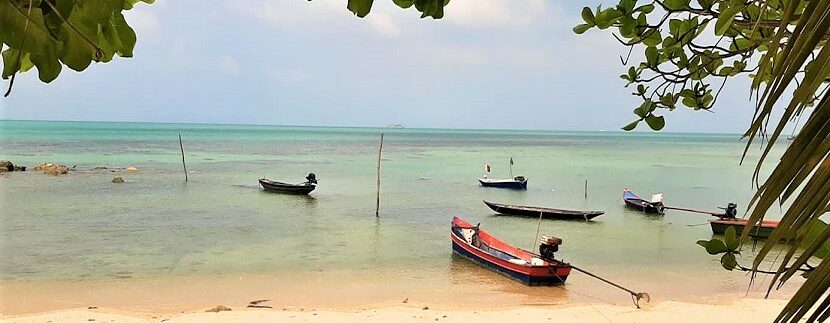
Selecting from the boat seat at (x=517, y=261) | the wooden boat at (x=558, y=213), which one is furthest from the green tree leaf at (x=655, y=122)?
the wooden boat at (x=558, y=213)

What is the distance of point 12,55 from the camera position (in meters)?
0.56

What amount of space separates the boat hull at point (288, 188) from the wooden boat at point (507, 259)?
9.10 meters

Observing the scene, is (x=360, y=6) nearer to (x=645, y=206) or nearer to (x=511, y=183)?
(x=645, y=206)

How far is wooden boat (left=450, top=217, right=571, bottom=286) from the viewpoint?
8898mm

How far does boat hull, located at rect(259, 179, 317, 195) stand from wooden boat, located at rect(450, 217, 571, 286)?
9105 mm

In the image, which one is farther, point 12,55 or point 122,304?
point 122,304

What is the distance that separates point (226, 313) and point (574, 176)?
2376 cm

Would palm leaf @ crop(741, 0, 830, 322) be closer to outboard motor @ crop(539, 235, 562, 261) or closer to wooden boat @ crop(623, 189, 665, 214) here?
outboard motor @ crop(539, 235, 562, 261)

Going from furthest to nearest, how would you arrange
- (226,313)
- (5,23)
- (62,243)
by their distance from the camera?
(62,243)
(226,313)
(5,23)

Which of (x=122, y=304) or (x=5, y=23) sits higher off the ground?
(x=5, y=23)

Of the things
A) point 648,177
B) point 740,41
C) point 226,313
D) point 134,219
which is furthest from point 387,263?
point 648,177

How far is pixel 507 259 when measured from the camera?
30.7 feet

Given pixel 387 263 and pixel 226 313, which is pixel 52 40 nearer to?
pixel 226 313

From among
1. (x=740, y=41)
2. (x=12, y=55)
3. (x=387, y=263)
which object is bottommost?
(x=387, y=263)
